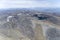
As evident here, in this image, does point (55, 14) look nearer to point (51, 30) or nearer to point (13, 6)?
point (51, 30)

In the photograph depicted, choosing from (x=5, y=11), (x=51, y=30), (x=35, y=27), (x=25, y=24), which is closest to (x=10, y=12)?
(x=5, y=11)

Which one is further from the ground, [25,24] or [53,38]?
[25,24]

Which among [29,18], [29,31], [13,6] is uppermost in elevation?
[13,6]

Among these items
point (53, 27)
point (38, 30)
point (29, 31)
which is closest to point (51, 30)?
point (53, 27)

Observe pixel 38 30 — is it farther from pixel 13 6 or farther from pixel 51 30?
pixel 13 6

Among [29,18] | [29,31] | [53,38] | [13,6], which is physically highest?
[13,6]

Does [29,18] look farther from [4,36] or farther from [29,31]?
[4,36]

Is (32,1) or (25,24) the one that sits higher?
(32,1)

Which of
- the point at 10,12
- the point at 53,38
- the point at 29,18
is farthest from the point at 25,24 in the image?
the point at 53,38
